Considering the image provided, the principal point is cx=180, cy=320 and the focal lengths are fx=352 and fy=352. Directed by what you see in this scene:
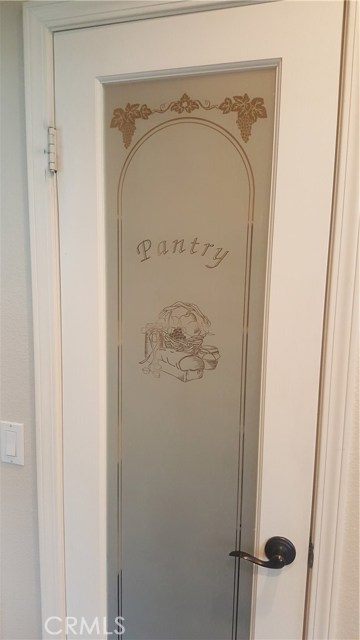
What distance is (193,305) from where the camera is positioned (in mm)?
843

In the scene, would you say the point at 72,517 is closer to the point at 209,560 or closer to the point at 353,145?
the point at 209,560

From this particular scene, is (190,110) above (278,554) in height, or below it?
above

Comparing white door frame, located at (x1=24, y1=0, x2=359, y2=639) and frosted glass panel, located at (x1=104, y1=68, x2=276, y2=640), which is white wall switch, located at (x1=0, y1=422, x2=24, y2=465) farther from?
frosted glass panel, located at (x1=104, y1=68, x2=276, y2=640)

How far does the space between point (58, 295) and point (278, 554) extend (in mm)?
809

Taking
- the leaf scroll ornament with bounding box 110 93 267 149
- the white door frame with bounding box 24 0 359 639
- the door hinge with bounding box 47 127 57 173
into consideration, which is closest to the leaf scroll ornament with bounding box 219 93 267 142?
the leaf scroll ornament with bounding box 110 93 267 149

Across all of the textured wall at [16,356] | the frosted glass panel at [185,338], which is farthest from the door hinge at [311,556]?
the textured wall at [16,356]

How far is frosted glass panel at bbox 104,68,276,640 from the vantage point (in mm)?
791

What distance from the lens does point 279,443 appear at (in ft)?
2.60

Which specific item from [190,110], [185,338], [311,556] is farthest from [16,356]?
[311,556]

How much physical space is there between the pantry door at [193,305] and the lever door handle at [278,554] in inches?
0.8

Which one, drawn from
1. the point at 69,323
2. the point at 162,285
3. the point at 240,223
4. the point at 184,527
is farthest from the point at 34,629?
the point at 240,223

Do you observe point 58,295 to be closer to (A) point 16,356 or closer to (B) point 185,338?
(A) point 16,356

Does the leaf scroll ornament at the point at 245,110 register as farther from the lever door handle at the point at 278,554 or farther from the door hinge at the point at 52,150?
the lever door handle at the point at 278,554

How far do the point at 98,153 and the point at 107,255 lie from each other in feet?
0.80
